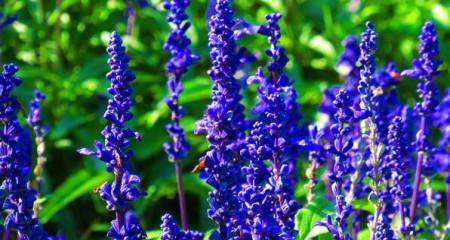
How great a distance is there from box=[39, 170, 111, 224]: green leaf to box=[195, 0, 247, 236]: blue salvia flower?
2289mm

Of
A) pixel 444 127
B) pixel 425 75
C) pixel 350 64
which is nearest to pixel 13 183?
pixel 425 75

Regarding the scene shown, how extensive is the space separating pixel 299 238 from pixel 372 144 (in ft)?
1.92

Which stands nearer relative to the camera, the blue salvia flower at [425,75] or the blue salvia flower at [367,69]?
the blue salvia flower at [367,69]

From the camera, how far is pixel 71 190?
5586 millimetres

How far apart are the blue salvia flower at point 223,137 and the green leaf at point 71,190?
229 centimetres

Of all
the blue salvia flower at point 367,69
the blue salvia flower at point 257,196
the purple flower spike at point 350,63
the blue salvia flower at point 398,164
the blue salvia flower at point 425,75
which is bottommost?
the blue salvia flower at point 257,196

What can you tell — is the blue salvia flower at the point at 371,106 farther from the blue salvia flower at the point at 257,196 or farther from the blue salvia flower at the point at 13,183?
the blue salvia flower at the point at 13,183

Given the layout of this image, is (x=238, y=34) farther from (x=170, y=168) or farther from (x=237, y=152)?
(x=170, y=168)

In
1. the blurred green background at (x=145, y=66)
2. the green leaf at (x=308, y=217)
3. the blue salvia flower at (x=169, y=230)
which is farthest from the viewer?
the blurred green background at (x=145, y=66)

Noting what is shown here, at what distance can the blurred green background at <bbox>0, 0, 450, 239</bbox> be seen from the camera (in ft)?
20.3

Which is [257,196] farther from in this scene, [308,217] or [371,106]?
[308,217]

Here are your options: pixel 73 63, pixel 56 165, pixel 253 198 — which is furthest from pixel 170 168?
pixel 253 198

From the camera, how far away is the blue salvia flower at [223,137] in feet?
9.57

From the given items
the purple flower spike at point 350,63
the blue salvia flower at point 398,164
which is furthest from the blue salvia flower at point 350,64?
the blue salvia flower at point 398,164
